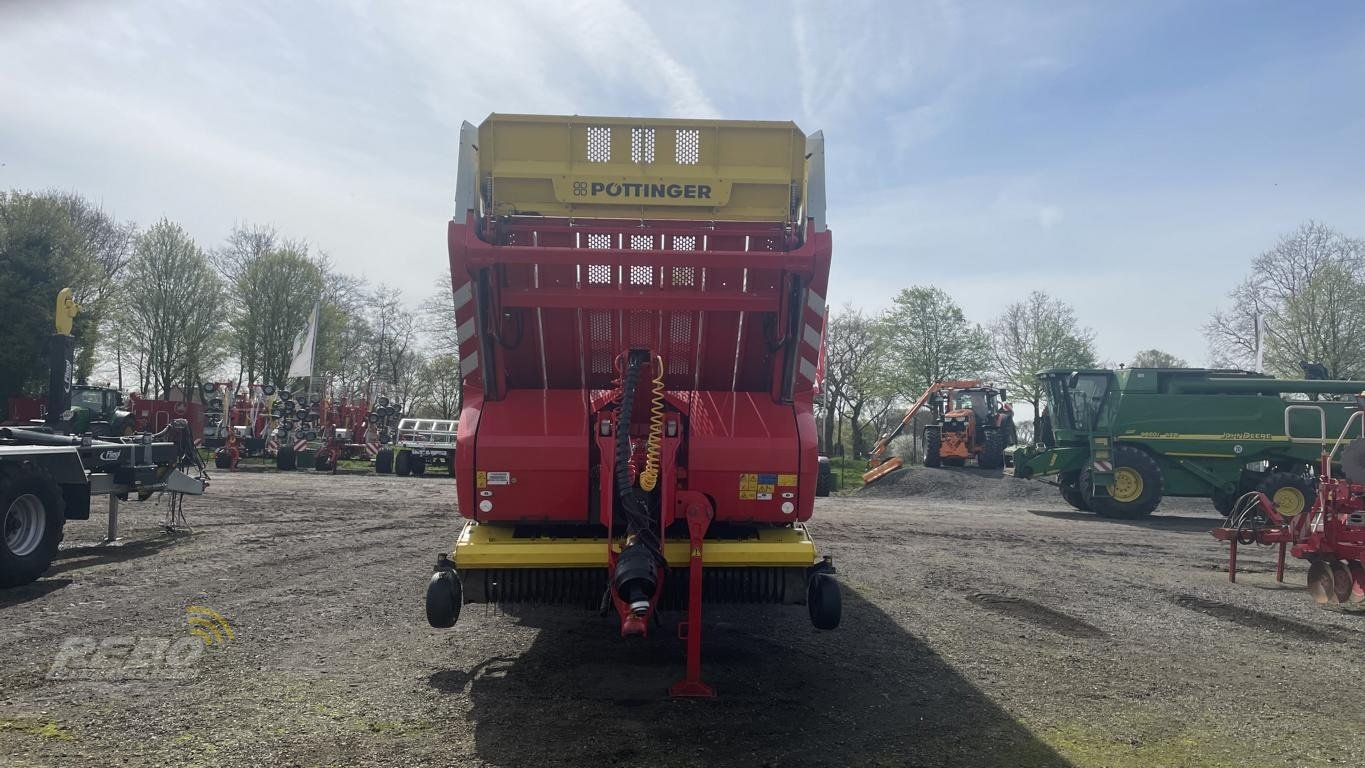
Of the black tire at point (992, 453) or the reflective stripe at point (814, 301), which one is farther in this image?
the black tire at point (992, 453)

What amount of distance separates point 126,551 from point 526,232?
22.7ft

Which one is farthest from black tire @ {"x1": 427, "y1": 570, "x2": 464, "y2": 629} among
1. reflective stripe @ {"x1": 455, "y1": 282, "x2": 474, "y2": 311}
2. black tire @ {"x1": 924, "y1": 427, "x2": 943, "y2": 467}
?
black tire @ {"x1": 924, "y1": 427, "x2": 943, "y2": 467}

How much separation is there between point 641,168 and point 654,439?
1633 mm

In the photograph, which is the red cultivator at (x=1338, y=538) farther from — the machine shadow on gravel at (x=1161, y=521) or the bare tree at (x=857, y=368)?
the bare tree at (x=857, y=368)

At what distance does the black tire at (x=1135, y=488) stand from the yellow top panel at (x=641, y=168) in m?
14.6

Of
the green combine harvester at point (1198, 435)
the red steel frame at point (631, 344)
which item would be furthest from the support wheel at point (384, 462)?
the red steel frame at point (631, 344)

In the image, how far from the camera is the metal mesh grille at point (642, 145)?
5.21 m

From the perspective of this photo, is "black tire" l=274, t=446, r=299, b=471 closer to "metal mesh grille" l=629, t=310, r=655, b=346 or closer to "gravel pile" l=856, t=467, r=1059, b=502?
"gravel pile" l=856, t=467, r=1059, b=502

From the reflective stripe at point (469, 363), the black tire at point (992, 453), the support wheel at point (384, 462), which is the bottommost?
the support wheel at point (384, 462)

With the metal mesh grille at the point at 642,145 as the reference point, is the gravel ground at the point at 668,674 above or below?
below

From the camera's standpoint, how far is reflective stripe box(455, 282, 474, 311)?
4891 mm

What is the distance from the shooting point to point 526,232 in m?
5.12

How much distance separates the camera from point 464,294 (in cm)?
493

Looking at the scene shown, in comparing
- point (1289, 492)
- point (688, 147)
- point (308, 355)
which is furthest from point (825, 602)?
point (308, 355)
